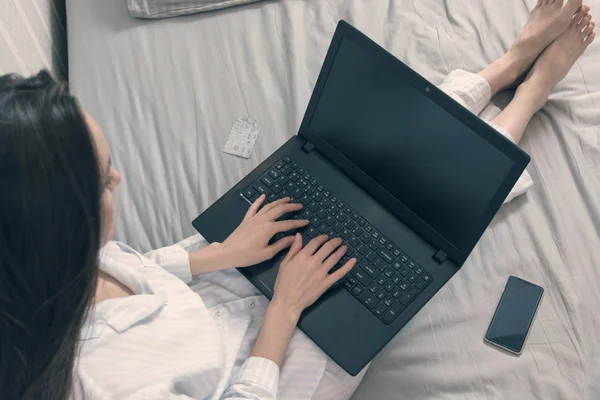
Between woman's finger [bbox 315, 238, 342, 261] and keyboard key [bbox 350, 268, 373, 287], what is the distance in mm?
48

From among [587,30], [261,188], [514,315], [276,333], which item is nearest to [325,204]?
[261,188]

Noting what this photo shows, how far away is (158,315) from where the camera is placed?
812mm

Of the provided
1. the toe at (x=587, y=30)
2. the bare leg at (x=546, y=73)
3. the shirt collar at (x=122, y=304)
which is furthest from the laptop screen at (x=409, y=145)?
the toe at (x=587, y=30)

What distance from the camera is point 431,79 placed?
116cm

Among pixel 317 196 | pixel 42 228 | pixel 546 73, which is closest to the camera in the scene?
pixel 42 228

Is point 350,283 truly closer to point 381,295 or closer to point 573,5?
point 381,295

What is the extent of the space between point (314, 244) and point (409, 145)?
221 mm

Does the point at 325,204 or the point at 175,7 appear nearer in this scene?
the point at 325,204

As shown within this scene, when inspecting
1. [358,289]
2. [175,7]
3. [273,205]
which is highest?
[175,7]

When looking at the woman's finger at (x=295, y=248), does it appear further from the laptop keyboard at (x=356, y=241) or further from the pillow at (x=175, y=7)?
the pillow at (x=175, y=7)

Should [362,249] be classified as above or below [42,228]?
below

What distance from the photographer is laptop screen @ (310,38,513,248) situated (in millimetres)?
813

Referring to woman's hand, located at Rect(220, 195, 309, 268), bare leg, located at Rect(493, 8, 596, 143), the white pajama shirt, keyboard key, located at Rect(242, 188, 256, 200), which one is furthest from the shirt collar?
bare leg, located at Rect(493, 8, 596, 143)

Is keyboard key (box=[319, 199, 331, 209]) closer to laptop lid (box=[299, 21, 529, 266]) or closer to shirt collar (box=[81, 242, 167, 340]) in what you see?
laptop lid (box=[299, 21, 529, 266])
